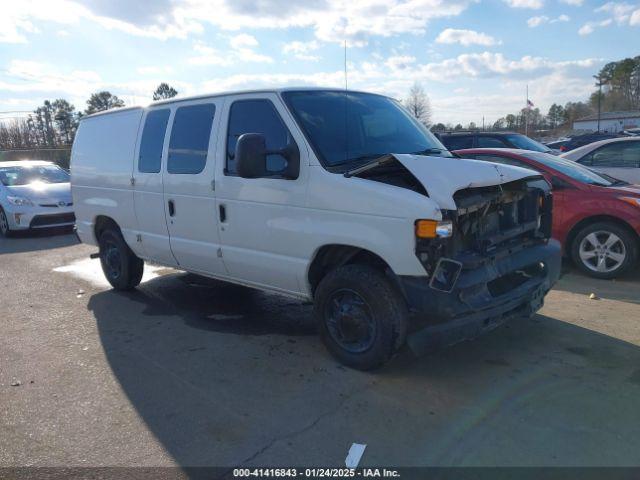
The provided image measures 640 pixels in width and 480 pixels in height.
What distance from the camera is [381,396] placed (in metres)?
3.74

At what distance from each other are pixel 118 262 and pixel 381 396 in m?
4.17

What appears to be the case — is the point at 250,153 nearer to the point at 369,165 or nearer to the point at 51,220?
the point at 369,165

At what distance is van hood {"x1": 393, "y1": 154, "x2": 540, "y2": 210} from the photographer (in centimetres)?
354

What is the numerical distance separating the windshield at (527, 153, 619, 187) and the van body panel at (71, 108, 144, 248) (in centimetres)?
514

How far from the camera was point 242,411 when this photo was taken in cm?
361

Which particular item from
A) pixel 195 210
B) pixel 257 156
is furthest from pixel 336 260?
pixel 195 210

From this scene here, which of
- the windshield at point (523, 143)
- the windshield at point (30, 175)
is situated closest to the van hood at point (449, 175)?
the windshield at point (523, 143)

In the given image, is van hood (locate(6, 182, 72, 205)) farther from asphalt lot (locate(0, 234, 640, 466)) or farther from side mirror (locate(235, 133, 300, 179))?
side mirror (locate(235, 133, 300, 179))

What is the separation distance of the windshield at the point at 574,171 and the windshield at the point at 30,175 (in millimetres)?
10180

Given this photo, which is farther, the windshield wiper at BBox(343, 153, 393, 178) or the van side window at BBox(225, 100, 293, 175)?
the van side window at BBox(225, 100, 293, 175)

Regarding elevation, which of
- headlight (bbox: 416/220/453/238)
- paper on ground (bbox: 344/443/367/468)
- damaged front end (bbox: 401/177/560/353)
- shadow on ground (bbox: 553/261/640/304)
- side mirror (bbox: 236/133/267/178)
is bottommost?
paper on ground (bbox: 344/443/367/468)

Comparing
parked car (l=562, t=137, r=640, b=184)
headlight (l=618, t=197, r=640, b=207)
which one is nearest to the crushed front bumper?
headlight (l=618, t=197, r=640, b=207)

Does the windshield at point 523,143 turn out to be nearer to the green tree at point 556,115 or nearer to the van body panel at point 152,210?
the van body panel at point 152,210

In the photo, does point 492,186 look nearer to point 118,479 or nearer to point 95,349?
point 118,479
